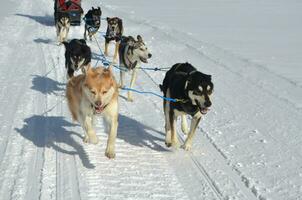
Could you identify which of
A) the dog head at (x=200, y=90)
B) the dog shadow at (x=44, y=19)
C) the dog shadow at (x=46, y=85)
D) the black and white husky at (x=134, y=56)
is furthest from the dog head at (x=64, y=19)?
the dog head at (x=200, y=90)

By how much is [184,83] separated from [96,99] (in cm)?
92

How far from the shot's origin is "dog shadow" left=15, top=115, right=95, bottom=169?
457cm

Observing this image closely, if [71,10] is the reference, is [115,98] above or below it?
above

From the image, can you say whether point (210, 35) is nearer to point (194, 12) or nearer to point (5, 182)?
point (194, 12)

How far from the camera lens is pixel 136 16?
15883 millimetres

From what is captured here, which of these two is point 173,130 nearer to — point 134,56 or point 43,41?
point 134,56

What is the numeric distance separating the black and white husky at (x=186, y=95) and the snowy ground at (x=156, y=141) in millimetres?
247

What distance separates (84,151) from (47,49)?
578cm

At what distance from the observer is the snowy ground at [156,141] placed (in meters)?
3.84

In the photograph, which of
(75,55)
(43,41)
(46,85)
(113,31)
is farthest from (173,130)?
(43,41)

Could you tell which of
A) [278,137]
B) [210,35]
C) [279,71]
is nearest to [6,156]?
[278,137]

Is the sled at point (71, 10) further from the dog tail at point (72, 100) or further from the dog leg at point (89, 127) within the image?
the dog leg at point (89, 127)

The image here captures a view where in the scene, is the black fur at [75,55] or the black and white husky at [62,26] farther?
the black and white husky at [62,26]

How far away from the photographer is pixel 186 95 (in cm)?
436
